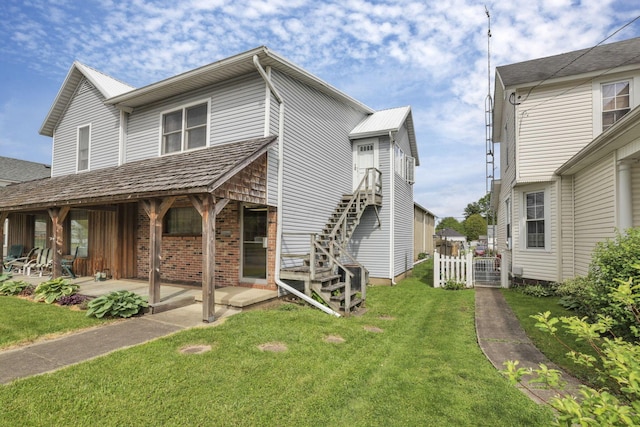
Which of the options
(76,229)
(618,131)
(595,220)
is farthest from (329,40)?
(76,229)

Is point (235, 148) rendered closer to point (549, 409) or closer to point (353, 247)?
point (353, 247)

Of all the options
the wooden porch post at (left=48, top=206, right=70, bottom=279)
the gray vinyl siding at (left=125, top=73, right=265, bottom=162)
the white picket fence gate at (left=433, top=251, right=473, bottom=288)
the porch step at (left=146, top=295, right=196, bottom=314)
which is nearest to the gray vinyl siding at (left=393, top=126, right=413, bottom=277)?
the white picket fence gate at (left=433, top=251, right=473, bottom=288)

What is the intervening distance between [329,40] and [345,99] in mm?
2339

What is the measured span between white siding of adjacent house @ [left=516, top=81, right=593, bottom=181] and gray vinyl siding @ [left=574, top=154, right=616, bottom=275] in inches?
41.9

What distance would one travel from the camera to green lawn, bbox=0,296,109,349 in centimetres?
572

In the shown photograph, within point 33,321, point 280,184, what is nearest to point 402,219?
point 280,184

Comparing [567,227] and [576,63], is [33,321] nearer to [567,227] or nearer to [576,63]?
[567,227]

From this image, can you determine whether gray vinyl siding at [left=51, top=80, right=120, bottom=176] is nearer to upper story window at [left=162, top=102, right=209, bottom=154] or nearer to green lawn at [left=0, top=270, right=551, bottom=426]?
upper story window at [left=162, top=102, right=209, bottom=154]

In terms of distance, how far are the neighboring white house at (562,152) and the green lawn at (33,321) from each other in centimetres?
1256

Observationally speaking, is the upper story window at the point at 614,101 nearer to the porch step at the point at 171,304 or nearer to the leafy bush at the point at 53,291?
the porch step at the point at 171,304

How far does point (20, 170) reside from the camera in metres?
21.7

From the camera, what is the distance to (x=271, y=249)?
344 inches

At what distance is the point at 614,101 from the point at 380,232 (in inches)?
336

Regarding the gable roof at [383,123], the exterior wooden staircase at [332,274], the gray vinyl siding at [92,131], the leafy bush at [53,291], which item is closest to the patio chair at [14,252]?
the gray vinyl siding at [92,131]
